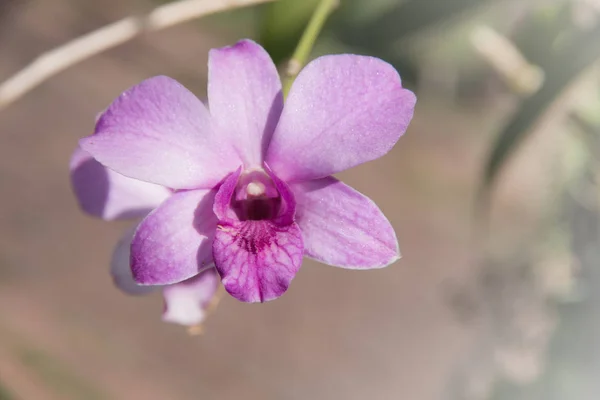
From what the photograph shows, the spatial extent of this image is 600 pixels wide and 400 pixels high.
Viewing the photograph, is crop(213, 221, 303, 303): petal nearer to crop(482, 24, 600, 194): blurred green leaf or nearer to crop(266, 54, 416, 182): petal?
crop(266, 54, 416, 182): petal

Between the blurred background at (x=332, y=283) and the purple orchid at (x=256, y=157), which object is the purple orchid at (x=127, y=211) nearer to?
the purple orchid at (x=256, y=157)

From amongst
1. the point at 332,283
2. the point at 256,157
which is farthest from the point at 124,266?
the point at 332,283

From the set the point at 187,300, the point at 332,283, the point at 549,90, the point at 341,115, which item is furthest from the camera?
the point at 332,283

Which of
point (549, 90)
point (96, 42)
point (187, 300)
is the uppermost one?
point (549, 90)

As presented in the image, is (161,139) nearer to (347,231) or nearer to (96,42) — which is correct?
(347,231)

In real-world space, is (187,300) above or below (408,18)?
below

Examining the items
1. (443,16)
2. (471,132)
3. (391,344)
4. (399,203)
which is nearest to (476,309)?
(391,344)
